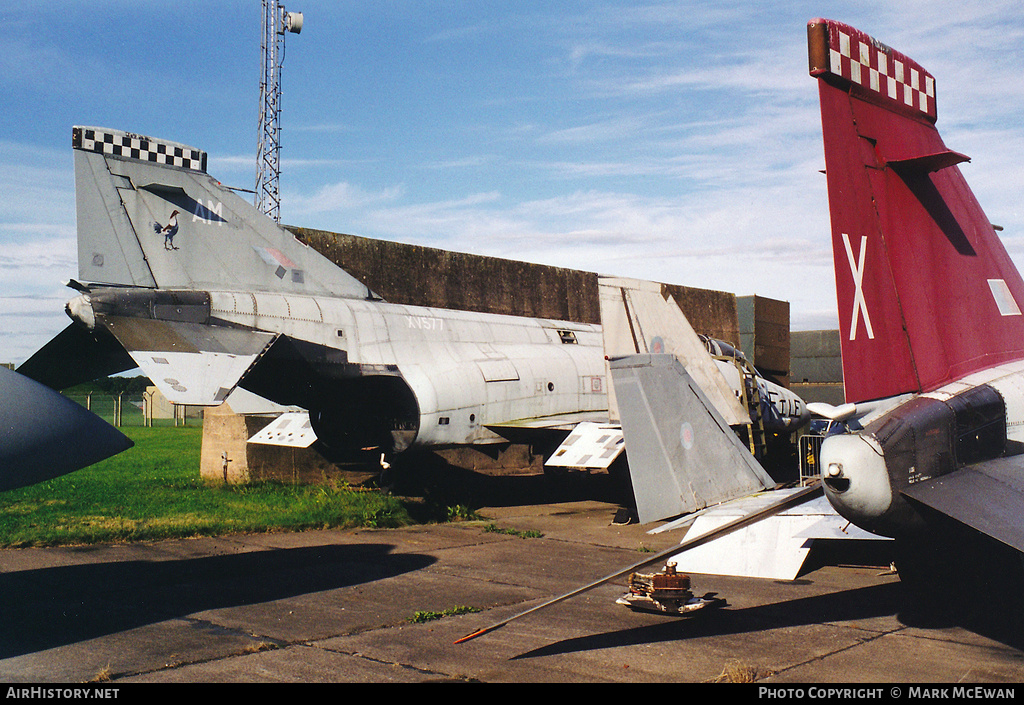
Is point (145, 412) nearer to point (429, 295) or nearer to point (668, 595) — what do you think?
point (429, 295)

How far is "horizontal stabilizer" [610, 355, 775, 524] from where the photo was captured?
6.12 meters

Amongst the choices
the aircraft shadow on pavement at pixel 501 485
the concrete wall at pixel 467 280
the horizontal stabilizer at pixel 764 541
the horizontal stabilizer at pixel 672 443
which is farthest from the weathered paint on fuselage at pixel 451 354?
the horizontal stabilizer at pixel 764 541

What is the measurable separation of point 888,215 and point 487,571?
535 centimetres

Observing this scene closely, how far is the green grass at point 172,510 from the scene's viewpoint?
1025 centimetres

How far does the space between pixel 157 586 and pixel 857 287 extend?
6802 mm

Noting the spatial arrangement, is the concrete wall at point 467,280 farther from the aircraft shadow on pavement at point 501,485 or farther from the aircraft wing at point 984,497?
the aircraft wing at point 984,497

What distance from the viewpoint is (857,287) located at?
5.61 meters

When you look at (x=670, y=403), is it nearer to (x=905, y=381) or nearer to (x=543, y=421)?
(x=905, y=381)

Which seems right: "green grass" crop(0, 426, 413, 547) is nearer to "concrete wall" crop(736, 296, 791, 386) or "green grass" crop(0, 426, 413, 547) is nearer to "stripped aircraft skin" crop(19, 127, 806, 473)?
"stripped aircraft skin" crop(19, 127, 806, 473)

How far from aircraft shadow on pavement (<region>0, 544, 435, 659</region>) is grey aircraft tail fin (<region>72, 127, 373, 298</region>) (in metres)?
4.20

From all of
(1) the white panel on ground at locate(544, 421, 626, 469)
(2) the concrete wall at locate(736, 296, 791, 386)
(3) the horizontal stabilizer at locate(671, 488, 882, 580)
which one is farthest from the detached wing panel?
(2) the concrete wall at locate(736, 296, 791, 386)

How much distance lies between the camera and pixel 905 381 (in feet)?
18.5

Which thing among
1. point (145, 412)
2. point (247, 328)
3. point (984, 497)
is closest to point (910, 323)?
point (984, 497)

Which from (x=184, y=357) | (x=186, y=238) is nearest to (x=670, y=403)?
(x=184, y=357)
